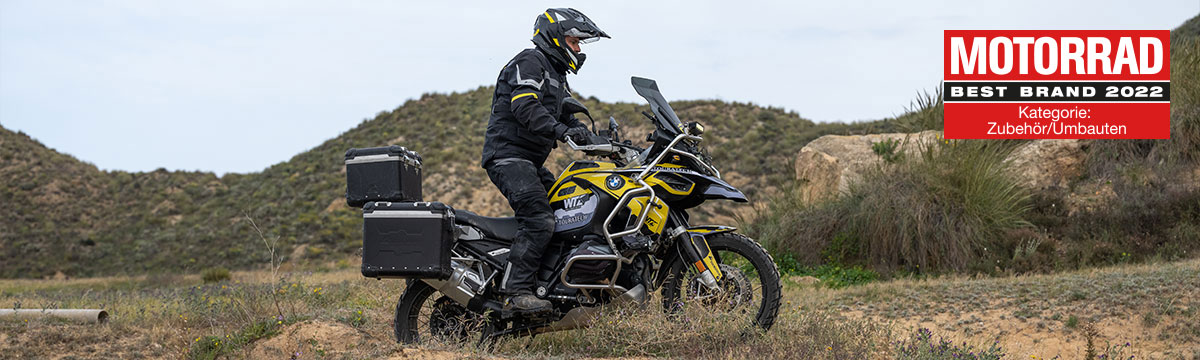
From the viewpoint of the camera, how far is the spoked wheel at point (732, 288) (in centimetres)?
636

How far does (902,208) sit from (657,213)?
299 inches

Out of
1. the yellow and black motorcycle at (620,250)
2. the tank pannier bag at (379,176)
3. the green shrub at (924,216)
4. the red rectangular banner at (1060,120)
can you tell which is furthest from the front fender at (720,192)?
the red rectangular banner at (1060,120)

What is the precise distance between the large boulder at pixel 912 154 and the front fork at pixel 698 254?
8315 millimetres

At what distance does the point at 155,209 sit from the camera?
41.6m

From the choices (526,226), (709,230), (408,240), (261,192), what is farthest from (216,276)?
(261,192)

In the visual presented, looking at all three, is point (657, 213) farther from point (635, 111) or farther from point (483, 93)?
point (483, 93)

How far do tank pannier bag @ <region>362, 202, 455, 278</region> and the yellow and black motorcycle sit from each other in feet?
0.93

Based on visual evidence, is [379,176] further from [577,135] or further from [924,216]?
[924,216]

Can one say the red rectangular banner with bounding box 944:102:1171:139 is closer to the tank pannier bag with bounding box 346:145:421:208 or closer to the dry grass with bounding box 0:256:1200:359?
the dry grass with bounding box 0:256:1200:359

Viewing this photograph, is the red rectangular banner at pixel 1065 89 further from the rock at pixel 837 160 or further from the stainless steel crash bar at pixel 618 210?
the stainless steel crash bar at pixel 618 210

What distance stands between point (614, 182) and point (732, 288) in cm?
107

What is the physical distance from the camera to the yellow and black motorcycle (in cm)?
643

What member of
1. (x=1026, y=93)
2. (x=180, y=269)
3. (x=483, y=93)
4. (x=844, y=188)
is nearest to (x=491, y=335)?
(x=844, y=188)

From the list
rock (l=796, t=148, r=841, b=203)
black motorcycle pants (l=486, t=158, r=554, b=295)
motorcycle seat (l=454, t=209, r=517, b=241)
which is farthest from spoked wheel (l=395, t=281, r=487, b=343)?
rock (l=796, t=148, r=841, b=203)
